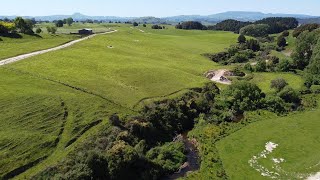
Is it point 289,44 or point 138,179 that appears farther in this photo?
point 289,44

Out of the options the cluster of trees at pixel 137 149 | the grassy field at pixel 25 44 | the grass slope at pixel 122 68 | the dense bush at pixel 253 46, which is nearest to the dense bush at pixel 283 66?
the grass slope at pixel 122 68

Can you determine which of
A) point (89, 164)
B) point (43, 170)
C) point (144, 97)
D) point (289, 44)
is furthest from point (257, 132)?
point (289, 44)

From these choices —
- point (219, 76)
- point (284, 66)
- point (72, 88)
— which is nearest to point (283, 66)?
point (284, 66)

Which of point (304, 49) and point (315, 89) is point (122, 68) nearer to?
point (315, 89)

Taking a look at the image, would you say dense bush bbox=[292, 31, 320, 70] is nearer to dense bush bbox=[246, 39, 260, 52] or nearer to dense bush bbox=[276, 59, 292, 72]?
dense bush bbox=[276, 59, 292, 72]

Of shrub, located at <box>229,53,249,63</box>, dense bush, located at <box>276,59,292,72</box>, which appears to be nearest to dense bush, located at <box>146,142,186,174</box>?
dense bush, located at <box>276,59,292,72</box>

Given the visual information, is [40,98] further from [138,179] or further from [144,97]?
[138,179]

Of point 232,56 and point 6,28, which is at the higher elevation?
point 6,28

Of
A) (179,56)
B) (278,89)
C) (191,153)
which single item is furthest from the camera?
(179,56)
